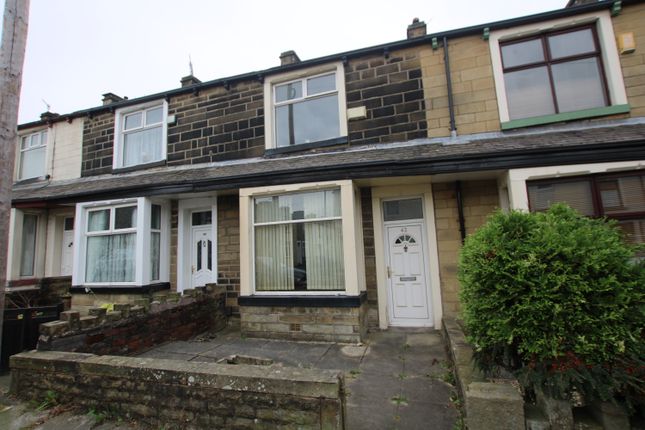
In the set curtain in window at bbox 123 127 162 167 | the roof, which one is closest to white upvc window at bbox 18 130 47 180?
the roof

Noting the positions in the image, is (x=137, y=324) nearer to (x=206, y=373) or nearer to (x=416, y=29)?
(x=206, y=373)

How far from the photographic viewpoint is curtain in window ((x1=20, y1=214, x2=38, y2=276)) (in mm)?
8664

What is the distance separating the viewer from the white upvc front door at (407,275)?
6.31m

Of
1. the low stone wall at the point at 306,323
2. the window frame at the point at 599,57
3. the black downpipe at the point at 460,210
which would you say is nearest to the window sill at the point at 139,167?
the low stone wall at the point at 306,323

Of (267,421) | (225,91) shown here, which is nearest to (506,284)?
(267,421)

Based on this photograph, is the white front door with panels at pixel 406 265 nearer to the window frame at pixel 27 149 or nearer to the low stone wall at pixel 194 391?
the low stone wall at pixel 194 391

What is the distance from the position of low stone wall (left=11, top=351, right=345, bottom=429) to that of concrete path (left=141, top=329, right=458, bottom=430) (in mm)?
726

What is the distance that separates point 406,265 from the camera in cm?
649

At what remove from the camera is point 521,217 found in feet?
9.98

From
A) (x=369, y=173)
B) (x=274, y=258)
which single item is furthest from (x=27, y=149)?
(x=369, y=173)

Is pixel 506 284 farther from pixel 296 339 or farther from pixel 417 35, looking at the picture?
pixel 417 35

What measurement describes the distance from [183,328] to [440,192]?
5.60m

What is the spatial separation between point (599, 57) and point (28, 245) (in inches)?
557

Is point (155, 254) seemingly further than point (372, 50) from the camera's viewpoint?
Yes
